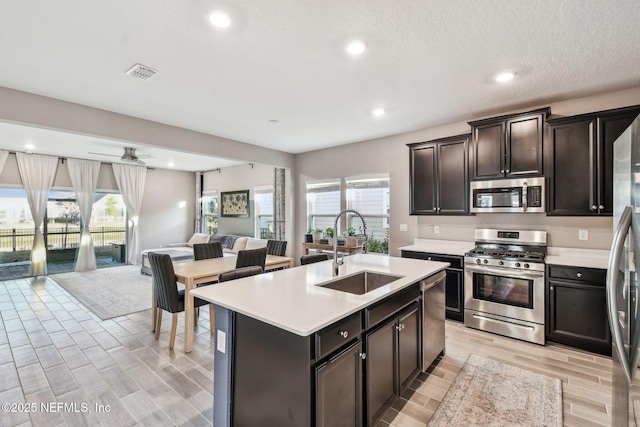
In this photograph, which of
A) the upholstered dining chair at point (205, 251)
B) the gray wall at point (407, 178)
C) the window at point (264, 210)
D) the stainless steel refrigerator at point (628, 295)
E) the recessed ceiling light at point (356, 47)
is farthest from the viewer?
the window at point (264, 210)

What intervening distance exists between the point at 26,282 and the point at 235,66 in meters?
6.69

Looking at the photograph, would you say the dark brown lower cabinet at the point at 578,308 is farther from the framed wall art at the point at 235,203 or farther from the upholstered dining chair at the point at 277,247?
the framed wall art at the point at 235,203

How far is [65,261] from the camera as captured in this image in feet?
22.9

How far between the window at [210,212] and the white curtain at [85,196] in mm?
2789

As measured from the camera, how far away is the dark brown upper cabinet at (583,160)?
2.94 meters

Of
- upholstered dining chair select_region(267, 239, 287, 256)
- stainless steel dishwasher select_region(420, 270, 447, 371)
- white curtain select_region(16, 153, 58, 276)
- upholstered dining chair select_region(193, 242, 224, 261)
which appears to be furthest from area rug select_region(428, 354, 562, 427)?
white curtain select_region(16, 153, 58, 276)

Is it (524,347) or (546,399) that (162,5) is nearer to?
(546,399)

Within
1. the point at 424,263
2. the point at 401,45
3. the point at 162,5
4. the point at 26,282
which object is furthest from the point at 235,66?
the point at 26,282

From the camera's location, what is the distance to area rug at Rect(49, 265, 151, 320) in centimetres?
436

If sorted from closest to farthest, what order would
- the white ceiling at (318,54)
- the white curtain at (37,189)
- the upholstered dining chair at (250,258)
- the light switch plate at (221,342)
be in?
the light switch plate at (221,342), the white ceiling at (318,54), the upholstered dining chair at (250,258), the white curtain at (37,189)

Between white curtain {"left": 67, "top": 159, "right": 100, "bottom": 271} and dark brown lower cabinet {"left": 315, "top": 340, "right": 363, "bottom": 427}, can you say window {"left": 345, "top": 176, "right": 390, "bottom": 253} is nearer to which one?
dark brown lower cabinet {"left": 315, "top": 340, "right": 363, "bottom": 427}

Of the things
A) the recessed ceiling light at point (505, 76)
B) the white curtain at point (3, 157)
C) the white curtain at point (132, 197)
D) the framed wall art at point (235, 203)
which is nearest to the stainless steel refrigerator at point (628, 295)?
the recessed ceiling light at point (505, 76)

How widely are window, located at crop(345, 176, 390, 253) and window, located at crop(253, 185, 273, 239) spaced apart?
8.32ft

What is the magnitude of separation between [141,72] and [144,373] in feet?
8.96
